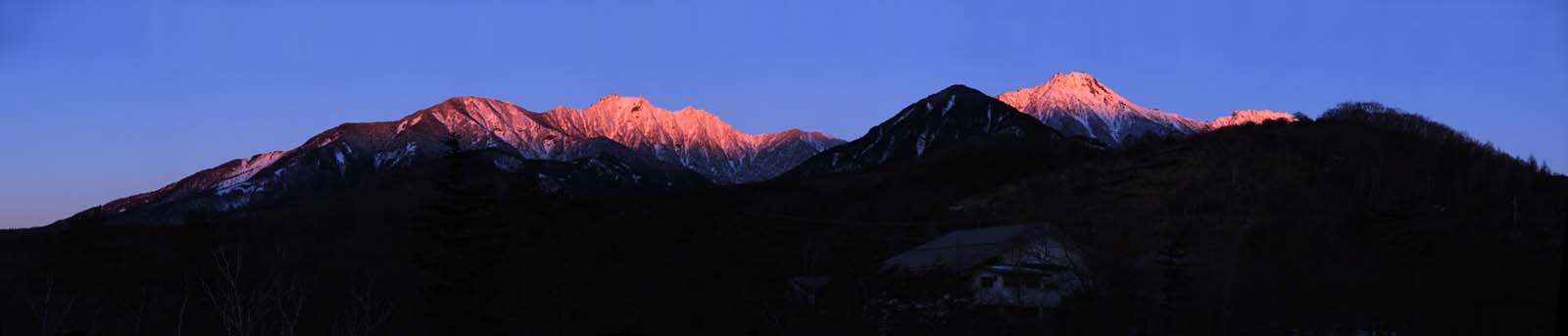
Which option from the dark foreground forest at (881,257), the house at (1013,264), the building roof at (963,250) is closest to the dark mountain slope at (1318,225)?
the dark foreground forest at (881,257)

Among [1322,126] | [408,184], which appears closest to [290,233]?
[408,184]

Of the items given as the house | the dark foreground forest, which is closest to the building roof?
the house

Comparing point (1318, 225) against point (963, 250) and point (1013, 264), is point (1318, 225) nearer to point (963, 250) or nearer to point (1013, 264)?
point (963, 250)

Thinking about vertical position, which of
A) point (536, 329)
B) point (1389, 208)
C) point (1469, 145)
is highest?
point (1469, 145)

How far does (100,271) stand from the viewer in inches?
2325

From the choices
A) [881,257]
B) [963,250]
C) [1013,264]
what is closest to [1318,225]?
[963,250]

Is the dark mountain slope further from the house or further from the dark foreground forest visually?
the house

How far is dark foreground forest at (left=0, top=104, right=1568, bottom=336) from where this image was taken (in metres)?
30.1

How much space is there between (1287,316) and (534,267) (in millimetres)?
24298

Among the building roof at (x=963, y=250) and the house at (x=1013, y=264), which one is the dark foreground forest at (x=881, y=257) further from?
the building roof at (x=963, y=250)

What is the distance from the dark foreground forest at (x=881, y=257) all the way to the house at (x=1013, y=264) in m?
1.51

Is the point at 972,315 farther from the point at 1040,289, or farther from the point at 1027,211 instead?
the point at 1027,211

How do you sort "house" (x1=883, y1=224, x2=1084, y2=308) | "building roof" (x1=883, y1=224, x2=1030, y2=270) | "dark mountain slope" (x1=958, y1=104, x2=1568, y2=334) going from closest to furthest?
"dark mountain slope" (x1=958, y1=104, x2=1568, y2=334) < "house" (x1=883, y1=224, x2=1084, y2=308) < "building roof" (x1=883, y1=224, x2=1030, y2=270)

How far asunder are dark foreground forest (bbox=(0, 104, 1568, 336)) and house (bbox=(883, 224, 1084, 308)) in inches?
59.6
